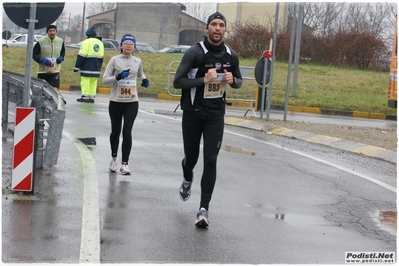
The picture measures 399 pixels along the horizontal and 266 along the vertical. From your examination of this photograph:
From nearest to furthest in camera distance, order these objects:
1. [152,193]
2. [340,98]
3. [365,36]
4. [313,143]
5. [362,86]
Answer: [152,193]
[313,143]
[340,98]
[362,86]
[365,36]

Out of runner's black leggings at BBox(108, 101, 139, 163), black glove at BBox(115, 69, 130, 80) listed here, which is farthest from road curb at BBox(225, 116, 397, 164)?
black glove at BBox(115, 69, 130, 80)

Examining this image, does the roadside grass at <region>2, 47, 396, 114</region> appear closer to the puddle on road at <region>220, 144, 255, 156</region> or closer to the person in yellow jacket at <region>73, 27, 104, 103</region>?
the person in yellow jacket at <region>73, 27, 104, 103</region>

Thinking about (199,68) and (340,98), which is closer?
(199,68)

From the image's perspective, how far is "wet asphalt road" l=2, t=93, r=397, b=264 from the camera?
616 centimetres

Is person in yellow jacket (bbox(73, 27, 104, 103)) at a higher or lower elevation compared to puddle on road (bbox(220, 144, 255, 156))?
higher

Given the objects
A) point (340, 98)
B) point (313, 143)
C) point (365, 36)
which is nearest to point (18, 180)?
point (313, 143)

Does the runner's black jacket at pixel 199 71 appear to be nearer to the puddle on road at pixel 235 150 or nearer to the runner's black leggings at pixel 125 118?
the runner's black leggings at pixel 125 118

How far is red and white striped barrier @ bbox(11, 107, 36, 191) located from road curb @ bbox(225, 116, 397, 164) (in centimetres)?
699

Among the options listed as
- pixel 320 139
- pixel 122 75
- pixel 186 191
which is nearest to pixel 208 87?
pixel 186 191

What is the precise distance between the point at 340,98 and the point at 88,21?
68.1 metres

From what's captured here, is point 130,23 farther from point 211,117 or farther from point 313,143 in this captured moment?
point 211,117

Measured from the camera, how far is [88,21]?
3620 inches

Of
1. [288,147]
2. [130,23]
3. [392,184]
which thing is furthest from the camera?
[130,23]

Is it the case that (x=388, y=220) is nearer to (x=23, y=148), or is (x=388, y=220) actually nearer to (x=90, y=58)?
(x=23, y=148)
